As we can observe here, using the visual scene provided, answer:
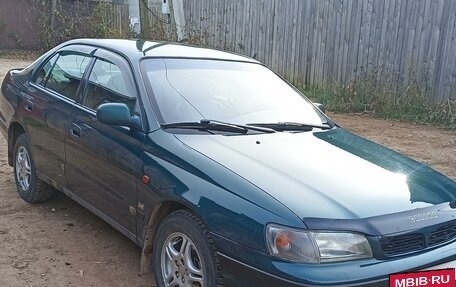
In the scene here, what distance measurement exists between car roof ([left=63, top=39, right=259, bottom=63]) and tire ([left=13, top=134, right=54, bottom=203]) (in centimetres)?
122

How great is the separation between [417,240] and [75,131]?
268 cm

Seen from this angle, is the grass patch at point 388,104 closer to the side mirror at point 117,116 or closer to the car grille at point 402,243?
the car grille at point 402,243

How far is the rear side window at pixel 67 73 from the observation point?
14.3 ft

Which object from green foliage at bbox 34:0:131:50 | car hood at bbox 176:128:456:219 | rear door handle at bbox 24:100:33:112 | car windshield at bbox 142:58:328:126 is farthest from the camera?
green foliage at bbox 34:0:131:50

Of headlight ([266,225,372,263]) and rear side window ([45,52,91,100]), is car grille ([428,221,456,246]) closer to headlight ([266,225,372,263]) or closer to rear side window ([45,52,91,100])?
headlight ([266,225,372,263])

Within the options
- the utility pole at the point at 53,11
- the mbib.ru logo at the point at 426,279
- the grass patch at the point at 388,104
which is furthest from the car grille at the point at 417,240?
the utility pole at the point at 53,11

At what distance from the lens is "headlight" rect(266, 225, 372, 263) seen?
249 centimetres

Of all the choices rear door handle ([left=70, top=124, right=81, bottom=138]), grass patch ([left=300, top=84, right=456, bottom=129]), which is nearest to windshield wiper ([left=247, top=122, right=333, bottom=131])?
rear door handle ([left=70, top=124, right=81, bottom=138])

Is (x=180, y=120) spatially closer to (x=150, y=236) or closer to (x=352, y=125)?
(x=150, y=236)

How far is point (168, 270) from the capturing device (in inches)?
125

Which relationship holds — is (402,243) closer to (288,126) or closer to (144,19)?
(288,126)

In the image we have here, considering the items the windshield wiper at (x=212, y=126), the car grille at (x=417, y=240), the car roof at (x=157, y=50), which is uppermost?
the car roof at (x=157, y=50)

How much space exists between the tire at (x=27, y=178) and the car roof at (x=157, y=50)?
4.02 feet

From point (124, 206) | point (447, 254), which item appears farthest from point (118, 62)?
point (447, 254)
